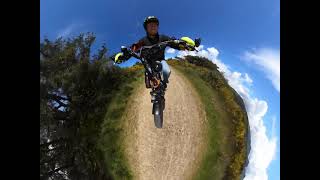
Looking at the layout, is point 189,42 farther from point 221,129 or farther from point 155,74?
point 221,129

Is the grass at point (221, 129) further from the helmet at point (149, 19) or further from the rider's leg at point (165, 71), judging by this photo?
the helmet at point (149, 19)

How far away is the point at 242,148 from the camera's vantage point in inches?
282

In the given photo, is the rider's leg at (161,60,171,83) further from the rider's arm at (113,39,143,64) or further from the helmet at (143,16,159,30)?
the helmet at (143,16,159,30)

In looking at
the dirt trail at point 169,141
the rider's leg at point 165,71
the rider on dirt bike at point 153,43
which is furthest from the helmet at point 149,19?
the dirt trail at point 169,141

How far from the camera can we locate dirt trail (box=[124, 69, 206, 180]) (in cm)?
707

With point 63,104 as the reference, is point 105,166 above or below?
below

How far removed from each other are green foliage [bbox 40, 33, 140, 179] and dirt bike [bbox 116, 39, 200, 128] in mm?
232

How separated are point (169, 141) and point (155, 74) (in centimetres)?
76

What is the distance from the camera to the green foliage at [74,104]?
710 centimetres

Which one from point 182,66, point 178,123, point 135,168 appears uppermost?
point 182,66

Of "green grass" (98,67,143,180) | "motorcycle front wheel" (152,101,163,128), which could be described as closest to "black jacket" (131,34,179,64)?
"motorcycle front wheel" (152,101,163,128)

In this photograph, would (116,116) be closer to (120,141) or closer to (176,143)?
(120,141)
